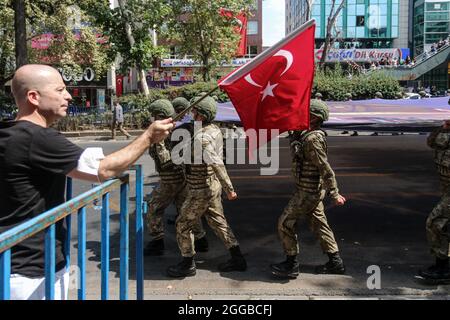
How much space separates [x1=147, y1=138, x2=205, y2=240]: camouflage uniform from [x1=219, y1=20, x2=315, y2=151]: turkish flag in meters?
2.28

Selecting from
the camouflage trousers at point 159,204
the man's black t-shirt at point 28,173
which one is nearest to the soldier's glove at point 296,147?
the camouflage trousers at point 159,204

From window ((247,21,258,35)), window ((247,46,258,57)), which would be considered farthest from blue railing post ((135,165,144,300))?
window ((247,21,258,35))

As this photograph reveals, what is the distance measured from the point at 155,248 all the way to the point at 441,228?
310 cm

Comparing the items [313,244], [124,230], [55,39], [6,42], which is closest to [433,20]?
[55,39]

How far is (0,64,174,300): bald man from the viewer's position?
7.50 feet

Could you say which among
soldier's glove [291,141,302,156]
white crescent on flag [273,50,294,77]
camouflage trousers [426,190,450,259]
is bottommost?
camouflage trousers [426,190,450,259]

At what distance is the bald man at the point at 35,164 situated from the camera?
229 centimetres

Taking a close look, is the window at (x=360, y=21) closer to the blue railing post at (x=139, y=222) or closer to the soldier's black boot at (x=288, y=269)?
the soldier's black boot at (x=288, y=269)

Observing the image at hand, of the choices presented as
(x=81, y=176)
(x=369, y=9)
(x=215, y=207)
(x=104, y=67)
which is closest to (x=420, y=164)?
(x=215, y=207)

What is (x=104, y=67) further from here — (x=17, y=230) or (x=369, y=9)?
(x=369, y=9)

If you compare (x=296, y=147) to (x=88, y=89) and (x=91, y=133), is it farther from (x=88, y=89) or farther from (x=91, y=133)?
(x=88, y=89)

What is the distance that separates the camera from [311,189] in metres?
5.20

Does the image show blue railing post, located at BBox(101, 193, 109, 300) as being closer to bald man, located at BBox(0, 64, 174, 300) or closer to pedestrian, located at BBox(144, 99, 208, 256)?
bald man, located at BBox(0, 64, 174, 300)

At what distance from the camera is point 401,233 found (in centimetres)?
706
